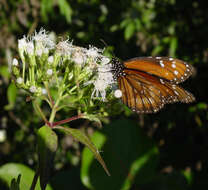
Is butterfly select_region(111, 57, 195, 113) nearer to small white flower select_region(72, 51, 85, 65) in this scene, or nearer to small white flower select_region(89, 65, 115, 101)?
small white flower select_region(89, 65, 115, 101)

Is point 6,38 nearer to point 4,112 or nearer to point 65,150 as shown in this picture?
point 4,112

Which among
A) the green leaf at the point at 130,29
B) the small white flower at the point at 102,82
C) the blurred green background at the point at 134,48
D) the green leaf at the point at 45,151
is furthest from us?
the blurred green background at the point at 134,48

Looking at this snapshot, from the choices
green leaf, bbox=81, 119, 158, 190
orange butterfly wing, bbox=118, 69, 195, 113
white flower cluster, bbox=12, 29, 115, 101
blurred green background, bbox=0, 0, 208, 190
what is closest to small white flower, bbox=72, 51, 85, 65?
white flower cluster, bbox=12, 29, 115, 101

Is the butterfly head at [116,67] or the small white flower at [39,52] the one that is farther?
the butterfly head at [116,67]

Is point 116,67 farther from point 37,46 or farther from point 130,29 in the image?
point 130,29

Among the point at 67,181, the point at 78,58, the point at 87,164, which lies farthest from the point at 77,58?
the point at 67,181

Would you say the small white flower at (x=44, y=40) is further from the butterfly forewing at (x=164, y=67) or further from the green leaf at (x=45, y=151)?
the green leaf at (x=45, y=151)

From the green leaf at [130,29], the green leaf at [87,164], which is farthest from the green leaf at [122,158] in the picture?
the green leaf at [130,29]
